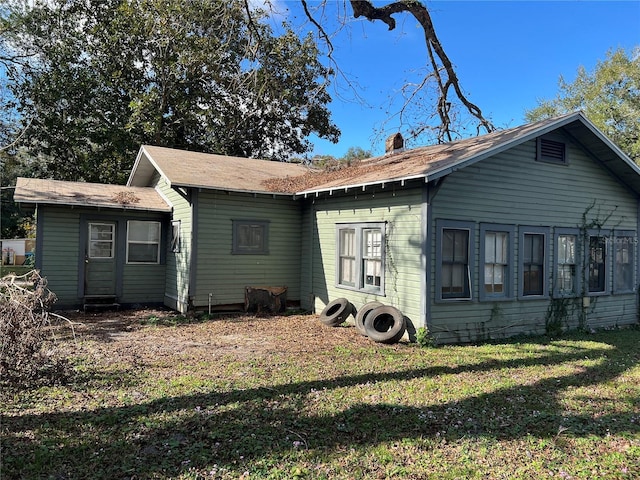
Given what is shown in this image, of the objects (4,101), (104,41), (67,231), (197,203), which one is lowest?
(67,231)

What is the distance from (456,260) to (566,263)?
3.41 metres

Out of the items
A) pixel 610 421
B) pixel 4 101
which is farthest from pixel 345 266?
pixel 4 101

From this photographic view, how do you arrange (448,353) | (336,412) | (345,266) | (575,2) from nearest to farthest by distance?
(336,412) → (448,353) → (575,2) → (345,266)

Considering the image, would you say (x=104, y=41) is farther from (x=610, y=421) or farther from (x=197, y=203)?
(x=610, y=421)

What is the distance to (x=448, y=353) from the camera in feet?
24.8

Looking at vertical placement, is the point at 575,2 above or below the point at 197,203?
above

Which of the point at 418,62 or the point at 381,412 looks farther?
the point at 418,62

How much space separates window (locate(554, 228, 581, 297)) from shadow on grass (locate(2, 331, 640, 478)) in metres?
4.51

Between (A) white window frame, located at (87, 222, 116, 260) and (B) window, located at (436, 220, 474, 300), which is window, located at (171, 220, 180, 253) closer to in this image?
(A) white window frame, located at (87, 222, 116, 260)

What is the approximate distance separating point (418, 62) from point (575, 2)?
3.65 m

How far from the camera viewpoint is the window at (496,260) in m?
8.79

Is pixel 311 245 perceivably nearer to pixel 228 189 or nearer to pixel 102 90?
pixel 228 189

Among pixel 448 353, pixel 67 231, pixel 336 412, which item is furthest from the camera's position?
pixel 67 231

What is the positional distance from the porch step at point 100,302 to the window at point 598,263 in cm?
1231
